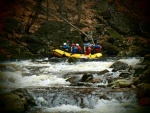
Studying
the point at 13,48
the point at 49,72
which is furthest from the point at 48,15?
the point at 49,72

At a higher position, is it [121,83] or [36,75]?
[36,75]

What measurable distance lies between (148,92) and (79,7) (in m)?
10.1

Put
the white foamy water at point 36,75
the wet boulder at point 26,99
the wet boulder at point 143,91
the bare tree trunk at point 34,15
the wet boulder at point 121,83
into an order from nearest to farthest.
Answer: the wet boulder at point 26,99 < the wet boulder at point 143,91 < the wet boulder at point 121,83 < the white foamy water at point 36,75 < the bare tree trunk at point 34,15

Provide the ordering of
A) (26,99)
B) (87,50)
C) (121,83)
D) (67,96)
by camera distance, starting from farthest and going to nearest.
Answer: (87,50) → (121,83) → (67,96) → (26,99)

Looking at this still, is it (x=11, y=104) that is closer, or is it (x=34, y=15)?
(x=11, y=104)

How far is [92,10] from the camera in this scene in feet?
46.5

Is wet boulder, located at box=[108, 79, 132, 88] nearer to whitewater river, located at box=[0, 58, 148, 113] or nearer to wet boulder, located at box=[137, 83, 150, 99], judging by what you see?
whitewater river, located at box=[0, 58, 148, 113]

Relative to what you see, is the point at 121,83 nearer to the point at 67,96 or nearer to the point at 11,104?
the point at 67,96

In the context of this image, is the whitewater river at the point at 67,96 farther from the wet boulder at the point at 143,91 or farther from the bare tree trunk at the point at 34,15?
the bare tree trunk at the point at 34,15

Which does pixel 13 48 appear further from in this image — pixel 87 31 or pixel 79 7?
pixel 79 7

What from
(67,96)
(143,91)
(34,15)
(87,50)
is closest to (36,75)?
(67,96)

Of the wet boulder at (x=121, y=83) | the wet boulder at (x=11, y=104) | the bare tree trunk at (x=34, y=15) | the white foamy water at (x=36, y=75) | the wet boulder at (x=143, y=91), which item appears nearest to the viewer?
the wet boulder at (x=11, y=104)

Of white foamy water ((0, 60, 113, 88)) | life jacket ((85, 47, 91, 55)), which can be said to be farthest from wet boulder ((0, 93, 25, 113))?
life jacket ((85, 47, 91, 55))

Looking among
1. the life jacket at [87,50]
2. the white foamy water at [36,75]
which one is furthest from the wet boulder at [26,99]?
the life jacket at [87,50]
